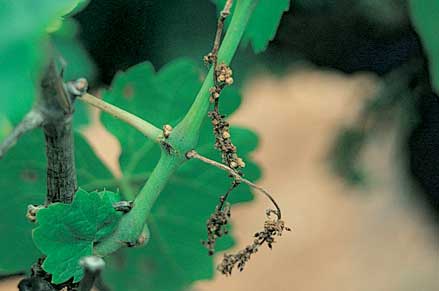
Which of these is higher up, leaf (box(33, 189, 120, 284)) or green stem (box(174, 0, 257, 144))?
green stem (box(174, 0, 257, 144))

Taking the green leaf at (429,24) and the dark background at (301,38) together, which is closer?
the green leaf at (429,24)

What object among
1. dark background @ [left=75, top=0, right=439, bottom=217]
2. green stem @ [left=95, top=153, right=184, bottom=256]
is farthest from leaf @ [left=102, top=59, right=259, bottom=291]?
dark background @ [left=75, top=0, right=439, bottom=217]

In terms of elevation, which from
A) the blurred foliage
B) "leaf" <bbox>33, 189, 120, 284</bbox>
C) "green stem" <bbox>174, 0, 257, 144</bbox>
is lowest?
"leaf" <bbox>33, 189, 120, 284</bbox>

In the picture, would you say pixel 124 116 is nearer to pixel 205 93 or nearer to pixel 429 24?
pixel 205 93

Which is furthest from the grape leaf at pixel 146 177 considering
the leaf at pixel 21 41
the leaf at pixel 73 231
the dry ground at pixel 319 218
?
the dry ground at pixel 319 218

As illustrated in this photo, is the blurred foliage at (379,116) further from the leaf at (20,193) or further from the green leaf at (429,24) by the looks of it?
the leaf at (20,193)

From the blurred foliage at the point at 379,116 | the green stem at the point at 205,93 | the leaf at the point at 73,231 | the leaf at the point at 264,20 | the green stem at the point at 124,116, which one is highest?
the blurred foliage at the point at 379,116

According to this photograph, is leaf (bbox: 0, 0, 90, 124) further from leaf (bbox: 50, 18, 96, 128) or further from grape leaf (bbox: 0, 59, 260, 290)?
leaf (bbox: 50, 18, 96, 128)

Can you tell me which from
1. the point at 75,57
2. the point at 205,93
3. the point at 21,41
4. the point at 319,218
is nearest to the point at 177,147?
the point at 205,93
